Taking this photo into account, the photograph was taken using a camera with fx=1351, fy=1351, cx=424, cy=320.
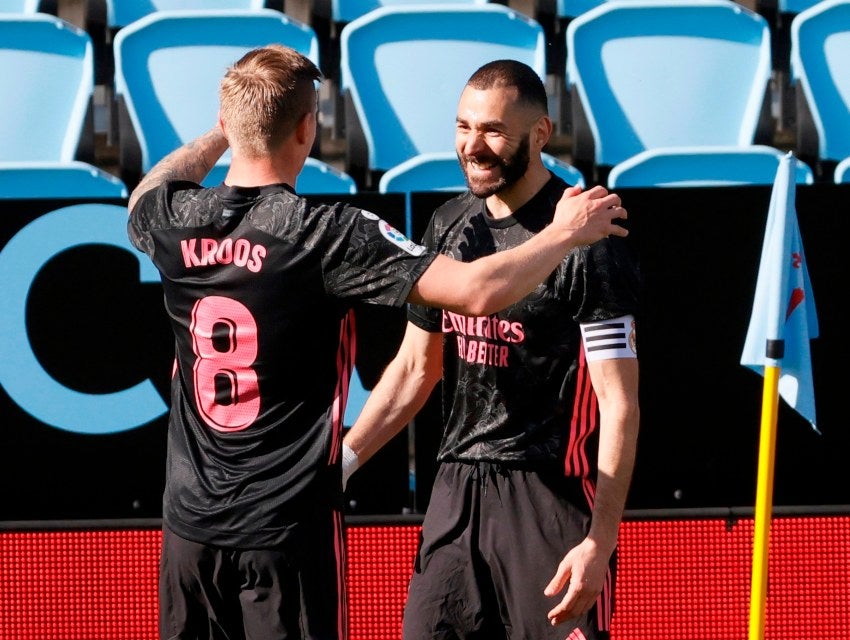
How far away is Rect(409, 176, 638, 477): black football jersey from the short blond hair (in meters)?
0.62

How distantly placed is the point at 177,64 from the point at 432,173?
4.90ft

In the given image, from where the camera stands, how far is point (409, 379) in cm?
362

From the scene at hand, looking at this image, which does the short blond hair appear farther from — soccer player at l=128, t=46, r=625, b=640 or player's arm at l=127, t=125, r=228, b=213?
player's arm at l=127, t=125, r=228, b=213

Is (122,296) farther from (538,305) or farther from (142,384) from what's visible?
(538,305)

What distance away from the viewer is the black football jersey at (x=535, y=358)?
3230 mm

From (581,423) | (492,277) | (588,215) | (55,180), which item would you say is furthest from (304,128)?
(55,180)

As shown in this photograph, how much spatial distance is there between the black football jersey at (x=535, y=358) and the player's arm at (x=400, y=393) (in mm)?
171

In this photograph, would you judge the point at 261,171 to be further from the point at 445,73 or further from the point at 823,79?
the point at 823,79

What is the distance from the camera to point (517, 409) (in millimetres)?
3346

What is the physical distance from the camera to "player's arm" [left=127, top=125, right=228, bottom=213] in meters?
3.34

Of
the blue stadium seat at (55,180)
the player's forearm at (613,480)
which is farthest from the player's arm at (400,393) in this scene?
the blue stadium seat at (55,180)

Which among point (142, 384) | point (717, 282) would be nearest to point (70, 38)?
point (142, 384)

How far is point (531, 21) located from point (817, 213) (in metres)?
2.14

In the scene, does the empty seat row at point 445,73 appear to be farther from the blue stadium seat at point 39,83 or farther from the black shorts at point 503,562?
the black shorts at point 503,562
